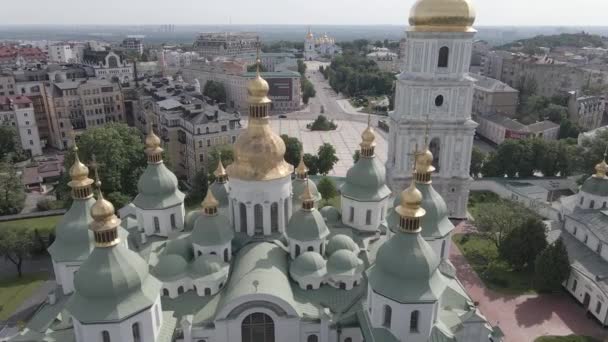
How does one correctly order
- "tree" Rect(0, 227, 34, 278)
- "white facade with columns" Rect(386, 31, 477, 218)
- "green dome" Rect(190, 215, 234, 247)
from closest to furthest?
"green dome" Rect(190, 215, 234, 247), "tree" Rect(0, 227, 34, 278), "white facade with columns" Rect(386, 31, 477, 218)

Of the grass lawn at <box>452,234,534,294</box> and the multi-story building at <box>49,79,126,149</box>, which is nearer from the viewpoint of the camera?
the grass lawn at <box>452,234,534,294</box>

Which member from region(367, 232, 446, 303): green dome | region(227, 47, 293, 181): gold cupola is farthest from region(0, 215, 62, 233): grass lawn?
region(367, 232, 446, 303): green dome

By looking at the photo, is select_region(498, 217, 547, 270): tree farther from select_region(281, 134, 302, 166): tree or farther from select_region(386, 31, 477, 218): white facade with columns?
select_region(281, 134, 302, 166): tree

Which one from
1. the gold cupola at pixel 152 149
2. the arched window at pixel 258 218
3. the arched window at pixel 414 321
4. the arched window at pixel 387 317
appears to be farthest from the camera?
the gold cupola at pixel 152 149

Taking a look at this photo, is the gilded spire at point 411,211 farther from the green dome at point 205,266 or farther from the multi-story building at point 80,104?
the multi-story building at point 80,104

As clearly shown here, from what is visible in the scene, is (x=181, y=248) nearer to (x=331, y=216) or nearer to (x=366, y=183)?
(x=331, y=216)

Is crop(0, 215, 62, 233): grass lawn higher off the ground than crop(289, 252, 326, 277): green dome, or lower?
lower

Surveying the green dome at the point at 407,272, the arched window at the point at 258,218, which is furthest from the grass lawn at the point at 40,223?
the green dome at the point at 407,272
